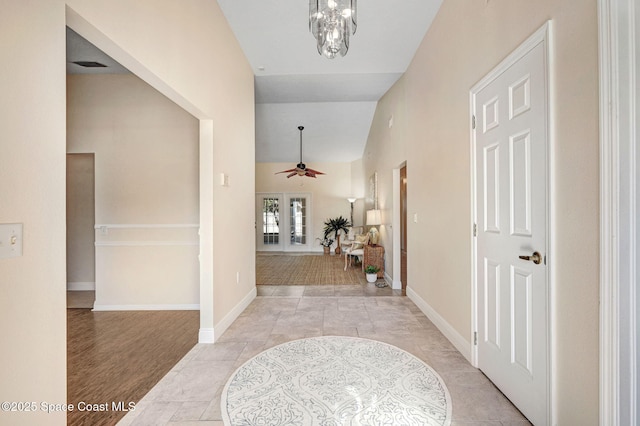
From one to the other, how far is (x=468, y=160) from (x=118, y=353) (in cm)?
346

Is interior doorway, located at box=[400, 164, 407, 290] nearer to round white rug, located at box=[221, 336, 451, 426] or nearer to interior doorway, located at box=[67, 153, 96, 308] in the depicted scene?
round white rug, located at box=[221, 336, 451, 426]

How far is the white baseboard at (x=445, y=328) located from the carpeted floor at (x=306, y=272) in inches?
65.6

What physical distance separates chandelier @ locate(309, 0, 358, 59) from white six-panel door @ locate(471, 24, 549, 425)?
1077 mm

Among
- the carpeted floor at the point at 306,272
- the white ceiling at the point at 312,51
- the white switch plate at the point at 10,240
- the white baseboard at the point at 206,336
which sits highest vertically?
the white ceiling at the point at 312,51

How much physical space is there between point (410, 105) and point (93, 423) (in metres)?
4.36

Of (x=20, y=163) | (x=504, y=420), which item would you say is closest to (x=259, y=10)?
(x=20, y=163)

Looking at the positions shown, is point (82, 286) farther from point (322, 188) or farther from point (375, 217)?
point (322, 188)

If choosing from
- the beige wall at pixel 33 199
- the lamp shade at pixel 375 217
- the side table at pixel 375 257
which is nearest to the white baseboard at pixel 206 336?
the beige wall at pixel 33 199

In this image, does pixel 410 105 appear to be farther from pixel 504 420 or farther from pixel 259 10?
pixel 504 420

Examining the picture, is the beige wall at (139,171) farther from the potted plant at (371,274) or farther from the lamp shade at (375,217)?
the lamp shade at (375,217)

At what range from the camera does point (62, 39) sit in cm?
123

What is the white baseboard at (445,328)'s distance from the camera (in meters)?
2.41

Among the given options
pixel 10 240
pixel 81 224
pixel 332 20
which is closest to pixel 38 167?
pixel 10 240

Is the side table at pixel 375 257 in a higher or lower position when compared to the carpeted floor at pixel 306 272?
higher
